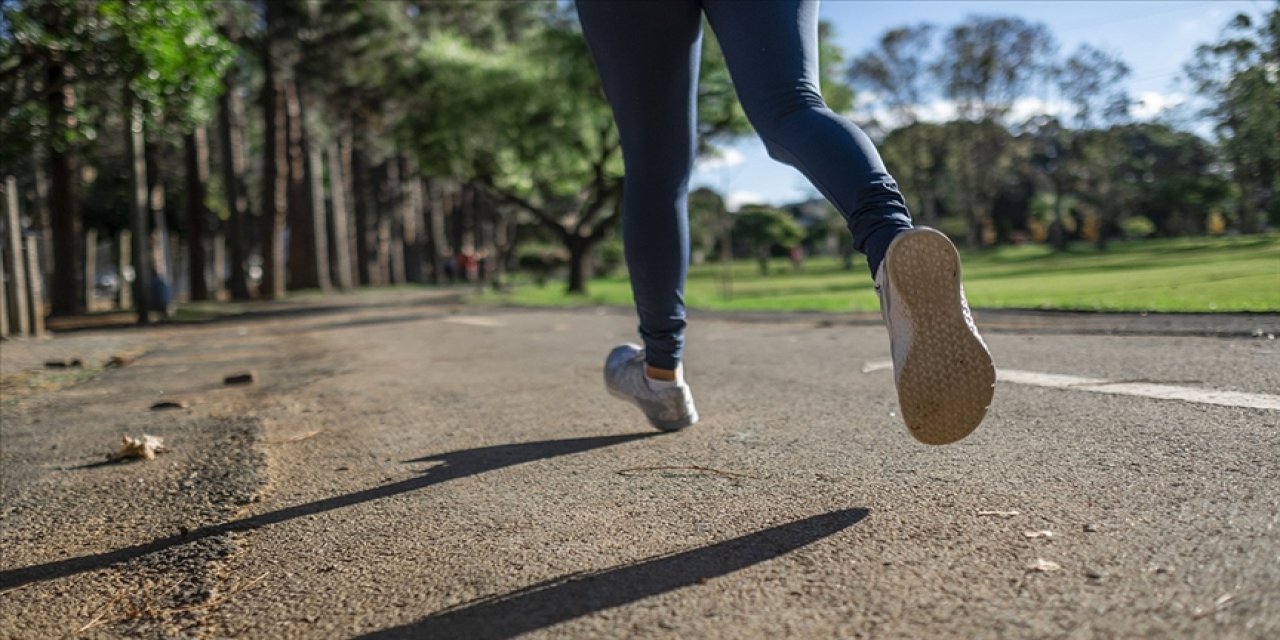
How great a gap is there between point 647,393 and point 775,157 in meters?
0.81

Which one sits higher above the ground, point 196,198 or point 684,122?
point 196,198

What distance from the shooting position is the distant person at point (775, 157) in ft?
5.36

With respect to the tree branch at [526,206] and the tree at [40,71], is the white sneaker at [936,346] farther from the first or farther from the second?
the tree branch at [526,206]

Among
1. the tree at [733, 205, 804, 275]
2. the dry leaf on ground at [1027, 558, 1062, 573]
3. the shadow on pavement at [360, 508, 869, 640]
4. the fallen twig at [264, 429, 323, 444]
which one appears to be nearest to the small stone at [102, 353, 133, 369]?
the fallen twig at [264, 429, 323, 444]

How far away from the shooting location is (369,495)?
2.13 metres

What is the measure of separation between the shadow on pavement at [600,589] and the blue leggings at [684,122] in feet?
1.93

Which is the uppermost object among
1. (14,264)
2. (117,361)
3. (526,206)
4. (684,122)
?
(526,206)

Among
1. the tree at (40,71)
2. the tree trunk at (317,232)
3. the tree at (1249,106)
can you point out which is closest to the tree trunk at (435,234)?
the tree trunk at (317,232)

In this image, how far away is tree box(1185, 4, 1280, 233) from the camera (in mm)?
4539

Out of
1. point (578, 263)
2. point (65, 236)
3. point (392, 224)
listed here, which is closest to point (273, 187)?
point (65, 236)

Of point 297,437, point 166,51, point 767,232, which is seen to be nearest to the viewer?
point 297,437

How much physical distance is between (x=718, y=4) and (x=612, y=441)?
1189mm

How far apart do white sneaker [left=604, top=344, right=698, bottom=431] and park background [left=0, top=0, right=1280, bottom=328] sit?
10.9 feet

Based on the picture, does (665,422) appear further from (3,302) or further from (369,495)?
(3,302)
